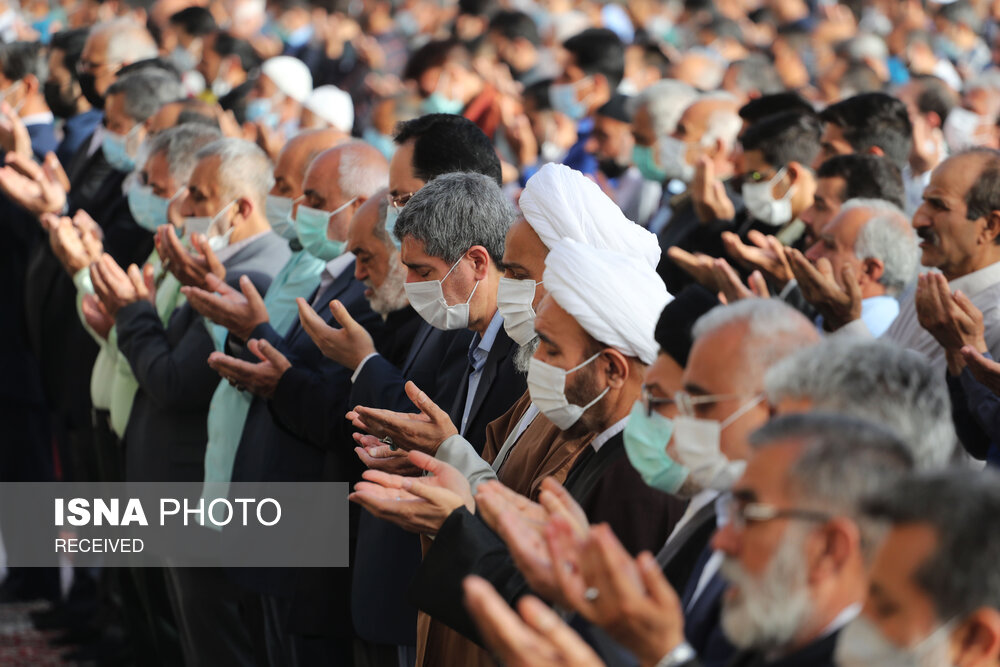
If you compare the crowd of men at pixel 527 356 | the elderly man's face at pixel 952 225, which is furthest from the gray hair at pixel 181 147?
the elderly man's face at pixel 952 225

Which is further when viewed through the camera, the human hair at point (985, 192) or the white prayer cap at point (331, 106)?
the white prayer cap at point (331, 106)

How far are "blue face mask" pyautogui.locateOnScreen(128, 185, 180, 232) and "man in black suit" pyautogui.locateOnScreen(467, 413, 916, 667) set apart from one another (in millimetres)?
4502

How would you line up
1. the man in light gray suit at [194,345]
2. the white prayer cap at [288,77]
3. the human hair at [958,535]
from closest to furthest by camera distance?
the human hair at [958,535] → the man in light gray suit at [194,345] → the white prayer cap at [288,77]

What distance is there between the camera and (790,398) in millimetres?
2445

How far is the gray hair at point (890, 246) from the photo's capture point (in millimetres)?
4984

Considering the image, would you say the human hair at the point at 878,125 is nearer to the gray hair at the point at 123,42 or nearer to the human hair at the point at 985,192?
the human hair at the point at 985,192

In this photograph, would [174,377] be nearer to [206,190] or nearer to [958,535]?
[206,190]

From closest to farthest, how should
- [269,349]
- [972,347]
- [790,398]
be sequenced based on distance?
1. [790,398]
2. [972,347]
3. [269,349]

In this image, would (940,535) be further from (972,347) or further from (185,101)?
(185,101)

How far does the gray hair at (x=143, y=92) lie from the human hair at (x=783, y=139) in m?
3.30

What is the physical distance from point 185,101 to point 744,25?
10.2 metres

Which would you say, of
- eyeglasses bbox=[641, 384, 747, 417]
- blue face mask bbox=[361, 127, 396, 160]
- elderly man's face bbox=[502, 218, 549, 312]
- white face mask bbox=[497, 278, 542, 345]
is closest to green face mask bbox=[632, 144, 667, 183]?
blue face mask bbox=[361, 127, 396, 160]

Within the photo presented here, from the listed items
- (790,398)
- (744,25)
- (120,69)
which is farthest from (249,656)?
(744,25)

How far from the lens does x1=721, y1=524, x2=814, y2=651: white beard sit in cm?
209
